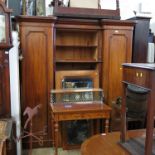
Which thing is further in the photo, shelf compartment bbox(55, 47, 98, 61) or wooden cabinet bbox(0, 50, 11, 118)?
shelf compartment bbox(55, 47, 98, 61)

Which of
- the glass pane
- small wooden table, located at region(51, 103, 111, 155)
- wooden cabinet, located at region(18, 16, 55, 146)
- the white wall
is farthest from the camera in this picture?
the white wall

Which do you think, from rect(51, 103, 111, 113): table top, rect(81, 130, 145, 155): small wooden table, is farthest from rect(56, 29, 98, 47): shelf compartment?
rect(81, 130, 145, 155): small wooden table

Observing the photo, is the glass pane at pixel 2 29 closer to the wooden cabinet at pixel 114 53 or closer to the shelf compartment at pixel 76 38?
the shelf compartment at pixel 76 38

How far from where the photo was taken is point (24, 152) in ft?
10.0

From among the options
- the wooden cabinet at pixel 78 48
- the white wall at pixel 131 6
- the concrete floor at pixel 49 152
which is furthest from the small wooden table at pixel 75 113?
the white wall at pixel 131 6

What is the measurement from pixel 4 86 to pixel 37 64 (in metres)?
0.72

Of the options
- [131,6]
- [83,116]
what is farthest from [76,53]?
[131,6]

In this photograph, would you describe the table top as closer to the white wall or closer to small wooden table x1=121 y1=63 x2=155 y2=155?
small wooden table x1=121 y1=63 x2=155 y2=155

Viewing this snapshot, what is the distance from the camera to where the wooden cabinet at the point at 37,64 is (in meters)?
2.98

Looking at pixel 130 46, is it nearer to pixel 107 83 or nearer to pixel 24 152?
pixel 107 83

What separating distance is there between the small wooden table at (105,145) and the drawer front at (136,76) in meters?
0.45

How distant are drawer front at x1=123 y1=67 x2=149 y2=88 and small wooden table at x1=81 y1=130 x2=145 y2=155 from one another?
45cm

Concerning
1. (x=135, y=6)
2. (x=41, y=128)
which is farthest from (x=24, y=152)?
(x=135, y=6)

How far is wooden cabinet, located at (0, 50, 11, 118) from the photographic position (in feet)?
7.94
